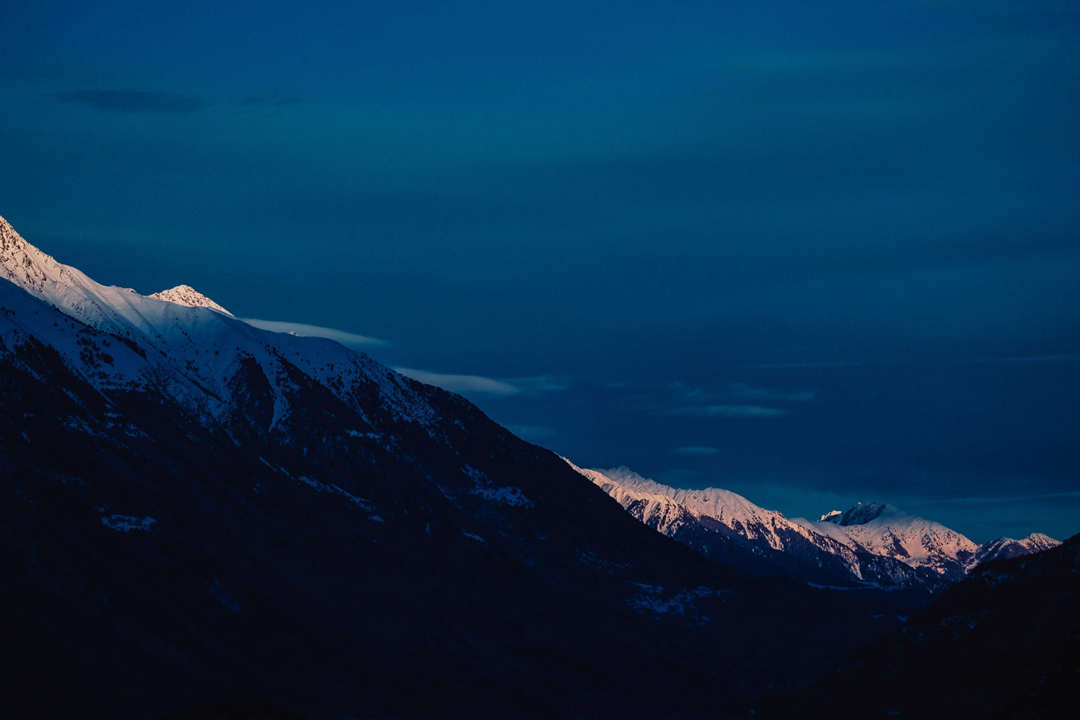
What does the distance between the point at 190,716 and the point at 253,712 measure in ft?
23.8

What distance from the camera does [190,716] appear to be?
161500mm

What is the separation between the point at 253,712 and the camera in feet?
548
